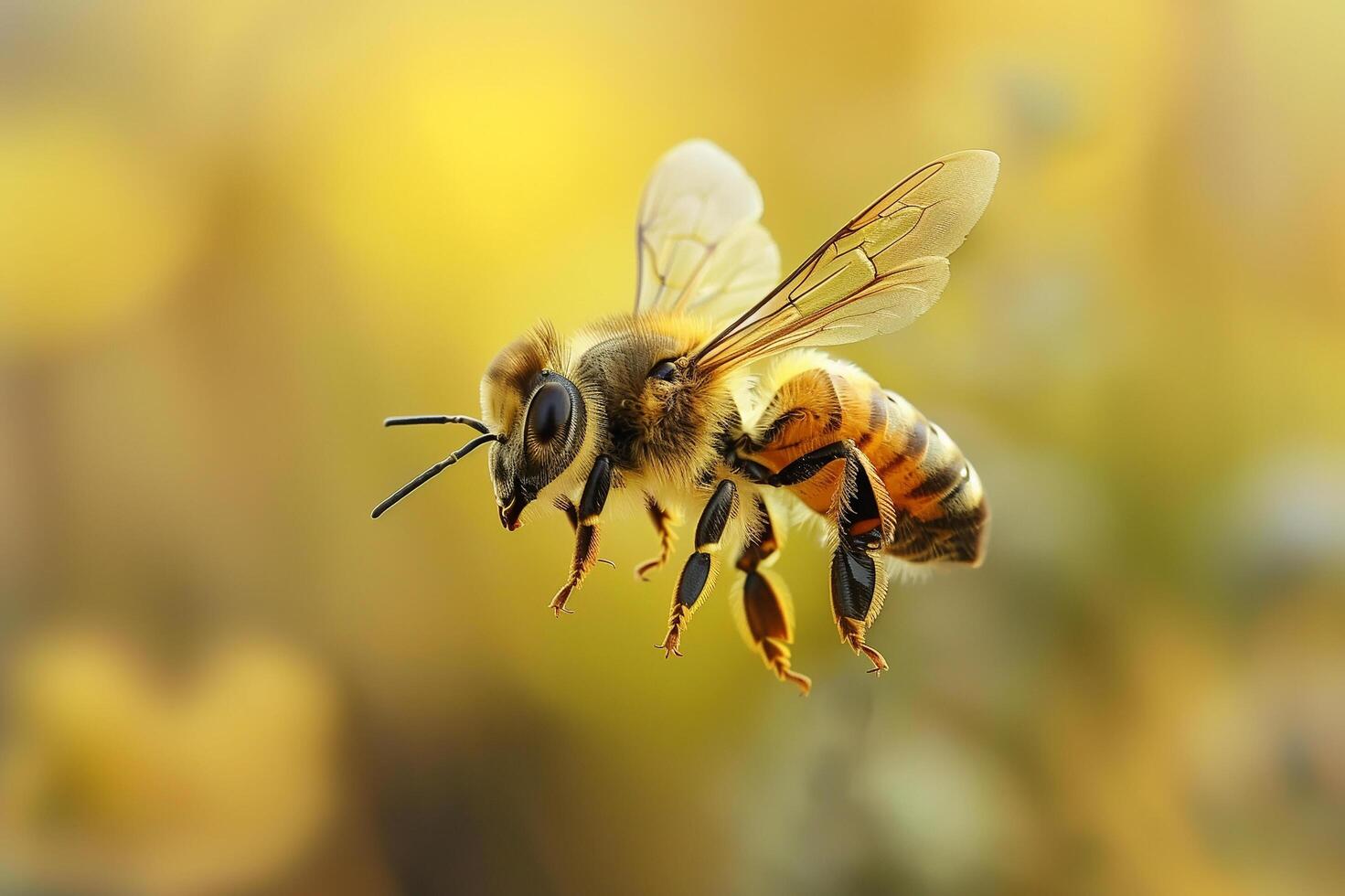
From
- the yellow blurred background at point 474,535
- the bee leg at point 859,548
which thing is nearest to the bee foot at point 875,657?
the bee leg at point 859,548

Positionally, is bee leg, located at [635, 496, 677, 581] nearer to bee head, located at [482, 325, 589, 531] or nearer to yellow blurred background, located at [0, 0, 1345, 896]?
bee head, located at [482, 325, 589, 531]

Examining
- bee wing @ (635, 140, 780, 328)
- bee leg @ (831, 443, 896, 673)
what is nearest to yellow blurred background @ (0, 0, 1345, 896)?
bee wing @ (635, 140, 780, 328)

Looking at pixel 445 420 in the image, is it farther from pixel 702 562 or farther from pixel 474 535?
pixel 474 535

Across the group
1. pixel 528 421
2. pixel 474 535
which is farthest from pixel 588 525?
pixel 474 535

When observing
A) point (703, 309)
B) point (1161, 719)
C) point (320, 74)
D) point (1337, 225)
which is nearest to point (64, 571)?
point (320, 74)

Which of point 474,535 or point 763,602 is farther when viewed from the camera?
point 474,535

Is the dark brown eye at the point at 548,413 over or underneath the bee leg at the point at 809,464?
over

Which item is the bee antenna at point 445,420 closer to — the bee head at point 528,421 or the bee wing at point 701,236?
the bee head at point 528,421
